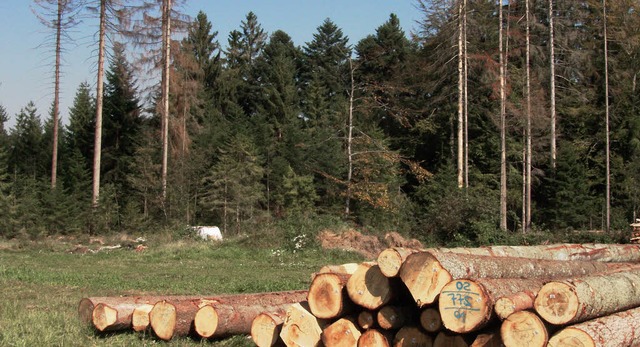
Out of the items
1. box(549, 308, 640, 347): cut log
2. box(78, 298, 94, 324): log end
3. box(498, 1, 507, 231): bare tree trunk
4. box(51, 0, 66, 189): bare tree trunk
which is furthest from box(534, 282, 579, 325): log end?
box(51, 0, 66, 189): bare tree trunk

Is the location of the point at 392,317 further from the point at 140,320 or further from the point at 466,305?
the point at 140,320

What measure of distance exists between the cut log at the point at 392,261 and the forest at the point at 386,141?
19629mm

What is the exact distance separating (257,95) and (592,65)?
26305 mm

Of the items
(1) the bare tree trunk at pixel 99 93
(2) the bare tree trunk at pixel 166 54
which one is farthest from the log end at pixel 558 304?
(2) the bare tree trunk at pixel 166 54

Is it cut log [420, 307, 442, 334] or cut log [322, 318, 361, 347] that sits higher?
cut log [420, 307, 442, 334]

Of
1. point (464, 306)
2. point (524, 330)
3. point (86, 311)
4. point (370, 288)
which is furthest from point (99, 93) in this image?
point (524, 330)

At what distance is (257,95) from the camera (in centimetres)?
5328

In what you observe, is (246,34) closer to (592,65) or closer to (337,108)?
(337,108)

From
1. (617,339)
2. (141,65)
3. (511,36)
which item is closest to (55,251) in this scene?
(141,65)

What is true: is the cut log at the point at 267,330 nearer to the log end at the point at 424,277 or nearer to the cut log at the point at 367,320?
the cut log at the point at 367,320

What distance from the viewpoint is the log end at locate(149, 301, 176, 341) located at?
289 inches

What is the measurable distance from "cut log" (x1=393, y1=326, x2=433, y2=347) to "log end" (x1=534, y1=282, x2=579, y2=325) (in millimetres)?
1103

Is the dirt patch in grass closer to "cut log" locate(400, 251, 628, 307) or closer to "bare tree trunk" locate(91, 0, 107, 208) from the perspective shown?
"bare tree trunk" locate(91, 0, 107, 208)

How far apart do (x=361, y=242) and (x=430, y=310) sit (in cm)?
1800
